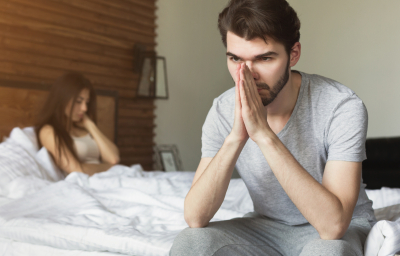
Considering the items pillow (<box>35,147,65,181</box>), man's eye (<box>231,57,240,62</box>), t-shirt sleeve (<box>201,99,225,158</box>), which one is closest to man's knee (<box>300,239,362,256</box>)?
t-shirt sleeve (<box>201,99,225,158</box>)

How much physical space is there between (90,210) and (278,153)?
1.03 metres

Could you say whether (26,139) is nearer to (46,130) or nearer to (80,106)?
(46,130)

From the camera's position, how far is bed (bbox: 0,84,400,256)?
1342mm

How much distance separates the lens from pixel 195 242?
39.3 inches

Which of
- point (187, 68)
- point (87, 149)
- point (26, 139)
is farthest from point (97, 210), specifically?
point (187, 68)

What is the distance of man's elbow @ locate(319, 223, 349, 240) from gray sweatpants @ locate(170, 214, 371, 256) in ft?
0.07

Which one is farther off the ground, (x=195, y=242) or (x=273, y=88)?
(x=273, y=88)

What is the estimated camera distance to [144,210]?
180cm

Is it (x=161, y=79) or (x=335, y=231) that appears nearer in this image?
(x=335, y=231)

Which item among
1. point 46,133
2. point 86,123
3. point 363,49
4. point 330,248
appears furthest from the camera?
point 363,49

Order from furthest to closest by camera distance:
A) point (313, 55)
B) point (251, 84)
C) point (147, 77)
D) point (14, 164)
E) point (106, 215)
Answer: point (313, 55), point (147, 77), point (14, 164), point (106, 215), point (251, 84)

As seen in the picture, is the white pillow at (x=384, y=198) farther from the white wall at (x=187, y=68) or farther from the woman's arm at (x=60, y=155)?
the white wall at (x=187, y=68)

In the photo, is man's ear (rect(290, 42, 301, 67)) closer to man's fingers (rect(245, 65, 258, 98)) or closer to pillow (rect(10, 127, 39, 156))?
man's fingers (rect(245, 65, 258, 98))

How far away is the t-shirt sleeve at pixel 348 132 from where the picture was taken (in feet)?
3.53
